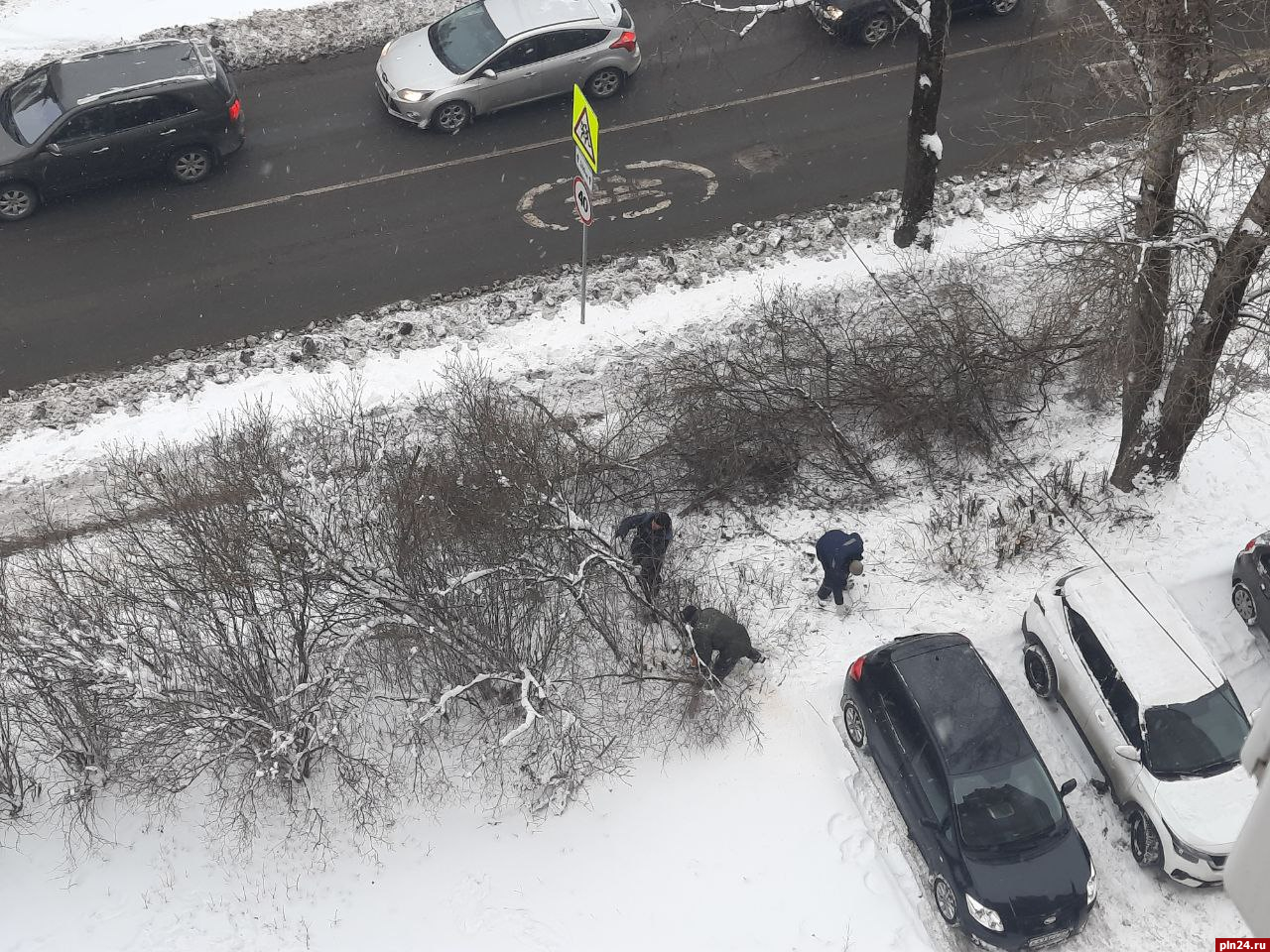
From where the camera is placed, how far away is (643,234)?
1608cm

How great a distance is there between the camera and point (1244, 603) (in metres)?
12.1

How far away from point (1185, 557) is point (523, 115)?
11090 millimetres

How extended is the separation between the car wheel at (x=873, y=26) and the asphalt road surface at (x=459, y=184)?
233 millimetres

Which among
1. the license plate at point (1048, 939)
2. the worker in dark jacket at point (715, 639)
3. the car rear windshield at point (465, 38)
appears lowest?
the license plate at point (1048, 939)

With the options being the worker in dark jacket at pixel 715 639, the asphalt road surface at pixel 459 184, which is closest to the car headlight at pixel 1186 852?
the worker in dark jacket at pixel 715 639

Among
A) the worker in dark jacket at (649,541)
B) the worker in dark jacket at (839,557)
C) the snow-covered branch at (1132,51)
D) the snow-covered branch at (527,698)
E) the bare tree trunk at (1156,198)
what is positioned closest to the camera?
the snow-covered branch at (527,698)

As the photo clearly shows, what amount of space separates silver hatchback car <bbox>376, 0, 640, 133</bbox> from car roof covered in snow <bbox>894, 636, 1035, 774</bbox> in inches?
416

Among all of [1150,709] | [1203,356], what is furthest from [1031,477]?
[1150,709]

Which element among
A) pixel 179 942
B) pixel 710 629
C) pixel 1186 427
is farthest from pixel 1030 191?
pixel 179 942

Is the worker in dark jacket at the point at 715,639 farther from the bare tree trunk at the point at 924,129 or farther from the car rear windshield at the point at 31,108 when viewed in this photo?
the car rear windshield at the point at 31,108

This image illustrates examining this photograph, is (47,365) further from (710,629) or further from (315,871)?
(710,629)

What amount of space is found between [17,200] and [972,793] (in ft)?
46.7

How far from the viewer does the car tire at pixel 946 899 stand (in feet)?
32.8

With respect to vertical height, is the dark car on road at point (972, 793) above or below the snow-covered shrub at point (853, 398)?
below
